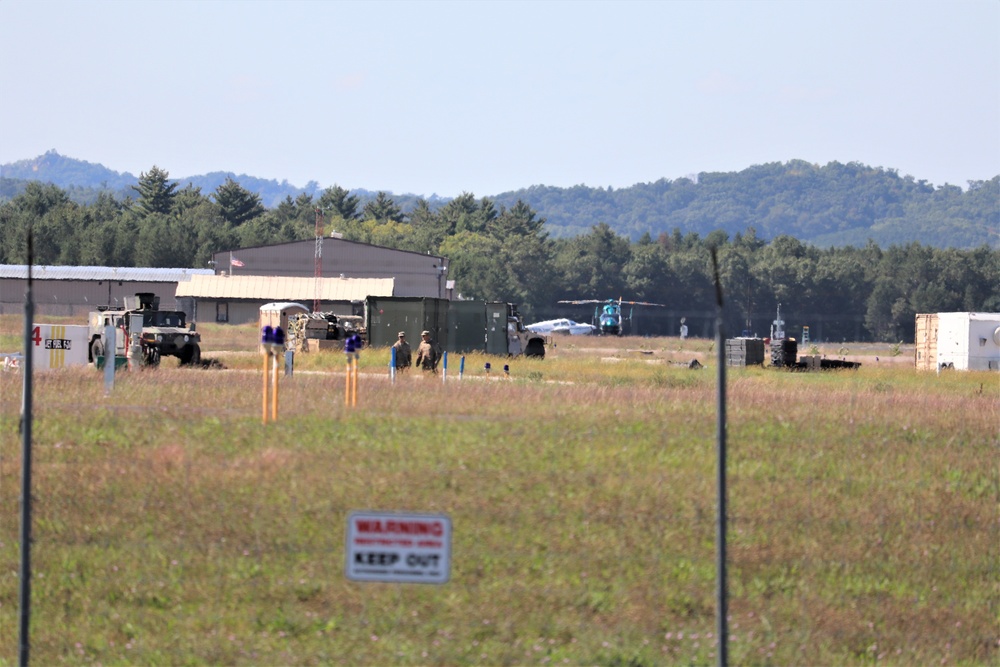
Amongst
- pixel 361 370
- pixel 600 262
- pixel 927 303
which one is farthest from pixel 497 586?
pixel 600 262

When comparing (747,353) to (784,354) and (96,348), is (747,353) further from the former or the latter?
(96,348)

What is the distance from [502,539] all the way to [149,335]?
26.5 metres

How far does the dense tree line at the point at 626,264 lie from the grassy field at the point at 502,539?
7675cm

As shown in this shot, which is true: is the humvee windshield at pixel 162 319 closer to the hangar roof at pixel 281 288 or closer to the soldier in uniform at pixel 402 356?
the soldier in uniform at pixel 402 356

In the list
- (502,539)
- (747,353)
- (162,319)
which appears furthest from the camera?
(747,353)

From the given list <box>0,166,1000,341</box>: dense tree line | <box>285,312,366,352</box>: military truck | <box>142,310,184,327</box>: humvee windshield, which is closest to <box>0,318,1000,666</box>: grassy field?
<box>142,310,184,327</box>: humvee windshield

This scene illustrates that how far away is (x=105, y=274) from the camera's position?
95.5 meters

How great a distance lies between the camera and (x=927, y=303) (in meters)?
99.9

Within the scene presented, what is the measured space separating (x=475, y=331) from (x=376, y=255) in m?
46.0

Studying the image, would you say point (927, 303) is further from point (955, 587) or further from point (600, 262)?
point (955, 587)

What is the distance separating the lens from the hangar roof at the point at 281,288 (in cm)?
8125

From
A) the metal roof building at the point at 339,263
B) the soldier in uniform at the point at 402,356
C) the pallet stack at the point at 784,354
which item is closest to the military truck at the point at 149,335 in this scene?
the soldier in uniform at the point at 402,356

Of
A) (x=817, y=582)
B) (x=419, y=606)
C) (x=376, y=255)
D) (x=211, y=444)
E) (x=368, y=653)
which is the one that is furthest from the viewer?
(x=376, y=255)

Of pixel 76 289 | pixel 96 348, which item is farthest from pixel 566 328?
pixel 96 348
